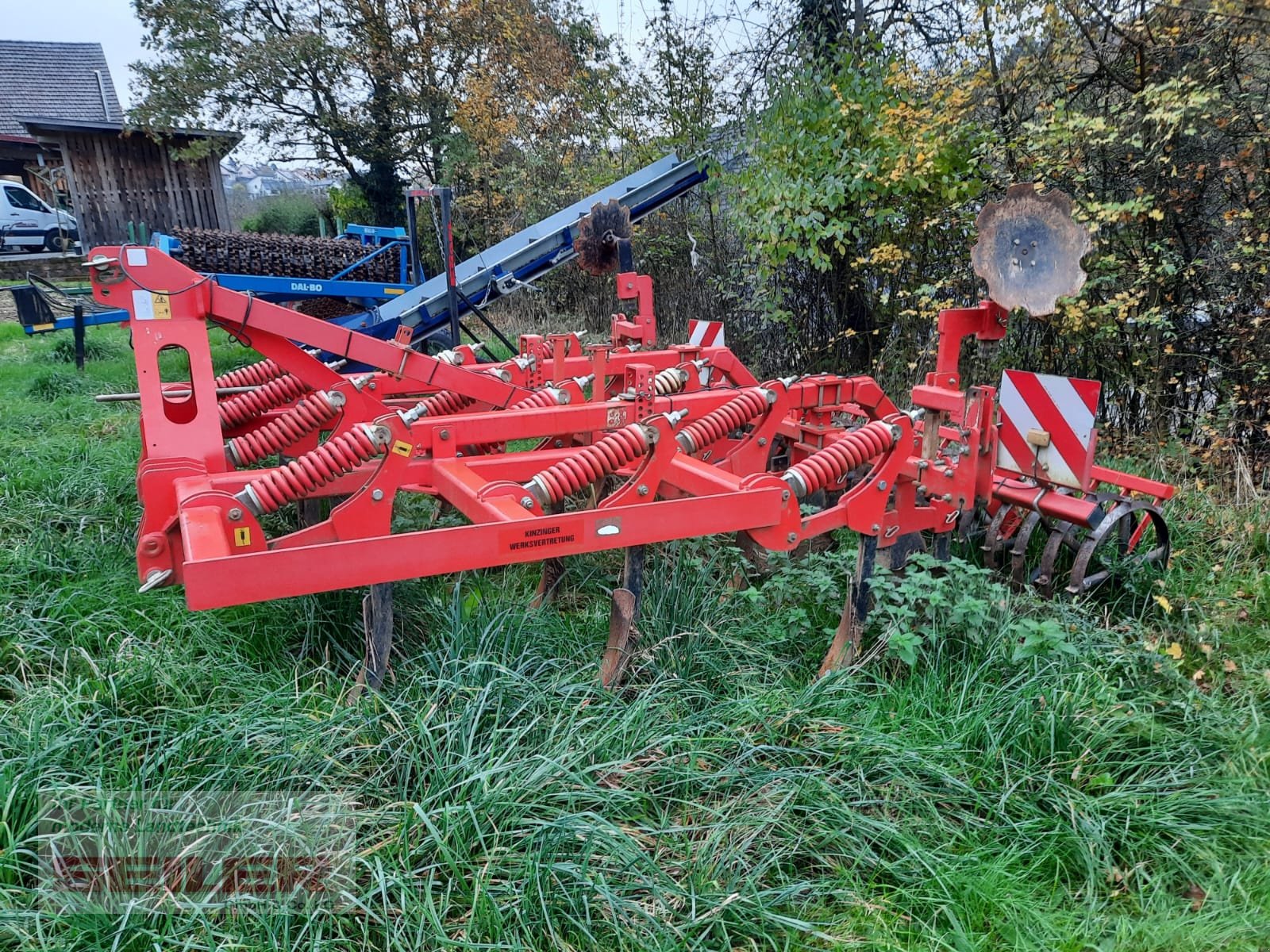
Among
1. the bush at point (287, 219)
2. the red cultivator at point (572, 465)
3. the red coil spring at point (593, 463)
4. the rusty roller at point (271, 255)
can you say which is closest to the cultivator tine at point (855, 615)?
the red cultivator at point (572, 465)

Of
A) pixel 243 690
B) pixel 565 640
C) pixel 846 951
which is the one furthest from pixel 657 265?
pixel 846 951

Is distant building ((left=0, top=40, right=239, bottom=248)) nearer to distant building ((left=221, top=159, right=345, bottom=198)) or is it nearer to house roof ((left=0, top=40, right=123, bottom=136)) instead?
distant building ((left=221, top=159, right=345, bottom=198))

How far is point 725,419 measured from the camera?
354 centimetres

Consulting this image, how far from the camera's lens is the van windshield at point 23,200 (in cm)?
1966

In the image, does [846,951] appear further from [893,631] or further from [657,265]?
[657,265]

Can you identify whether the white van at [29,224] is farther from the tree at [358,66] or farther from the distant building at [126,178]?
the tree at [358,66]

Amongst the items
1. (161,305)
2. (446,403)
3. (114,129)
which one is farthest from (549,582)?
(114,129)

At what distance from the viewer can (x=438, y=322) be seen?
7.59 meters

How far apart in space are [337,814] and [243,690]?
80 cm

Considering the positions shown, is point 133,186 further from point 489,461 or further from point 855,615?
point 855,615

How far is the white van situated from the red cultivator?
19802mm

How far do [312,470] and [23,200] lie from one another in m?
22.8

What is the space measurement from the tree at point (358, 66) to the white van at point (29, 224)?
16.9 ft

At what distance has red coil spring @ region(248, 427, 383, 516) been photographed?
111 inches
